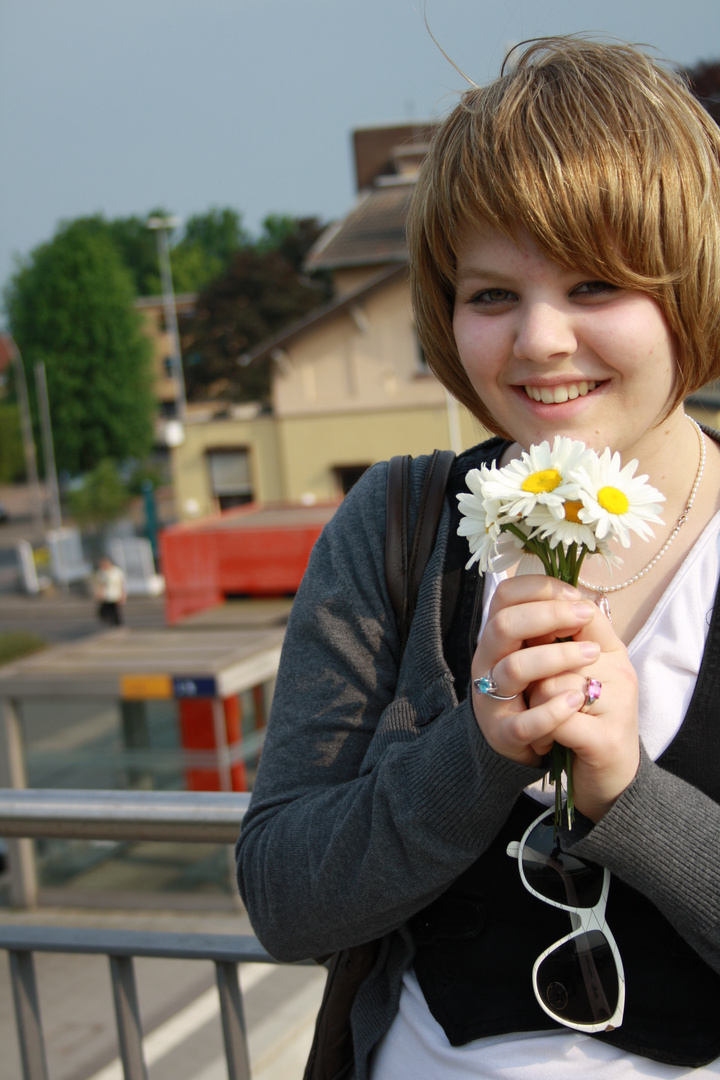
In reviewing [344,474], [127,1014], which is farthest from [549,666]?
A: [344,474]

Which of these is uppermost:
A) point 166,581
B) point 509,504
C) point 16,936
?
point 509,504

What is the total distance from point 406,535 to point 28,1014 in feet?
4.59

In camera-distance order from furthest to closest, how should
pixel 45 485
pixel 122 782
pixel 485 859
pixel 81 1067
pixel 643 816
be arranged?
pixel 45 485, pixel 122 782, pixel 81 1067, pixel 485 859, pixel 643 816

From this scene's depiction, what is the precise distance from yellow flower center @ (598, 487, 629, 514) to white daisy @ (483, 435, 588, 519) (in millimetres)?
29

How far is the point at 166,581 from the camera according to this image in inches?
597

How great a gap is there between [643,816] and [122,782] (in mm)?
12313

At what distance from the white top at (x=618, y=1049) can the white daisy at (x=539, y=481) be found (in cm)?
36

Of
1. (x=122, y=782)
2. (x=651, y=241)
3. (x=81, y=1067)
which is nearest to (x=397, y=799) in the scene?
(x=651, y=241)

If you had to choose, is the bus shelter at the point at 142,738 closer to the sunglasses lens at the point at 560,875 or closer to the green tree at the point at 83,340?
the sunglasses lens at the point at 560,875

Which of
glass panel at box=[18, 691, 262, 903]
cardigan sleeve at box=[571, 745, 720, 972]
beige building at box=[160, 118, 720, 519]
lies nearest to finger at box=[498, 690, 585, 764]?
cardigan sleeve at box=[571, 745, 720, 972]

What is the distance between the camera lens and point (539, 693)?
3.45 ft

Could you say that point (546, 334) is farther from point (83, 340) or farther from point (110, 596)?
point (83, 340)

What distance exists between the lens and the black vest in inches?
47.3

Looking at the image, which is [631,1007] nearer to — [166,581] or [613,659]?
[613,659]
